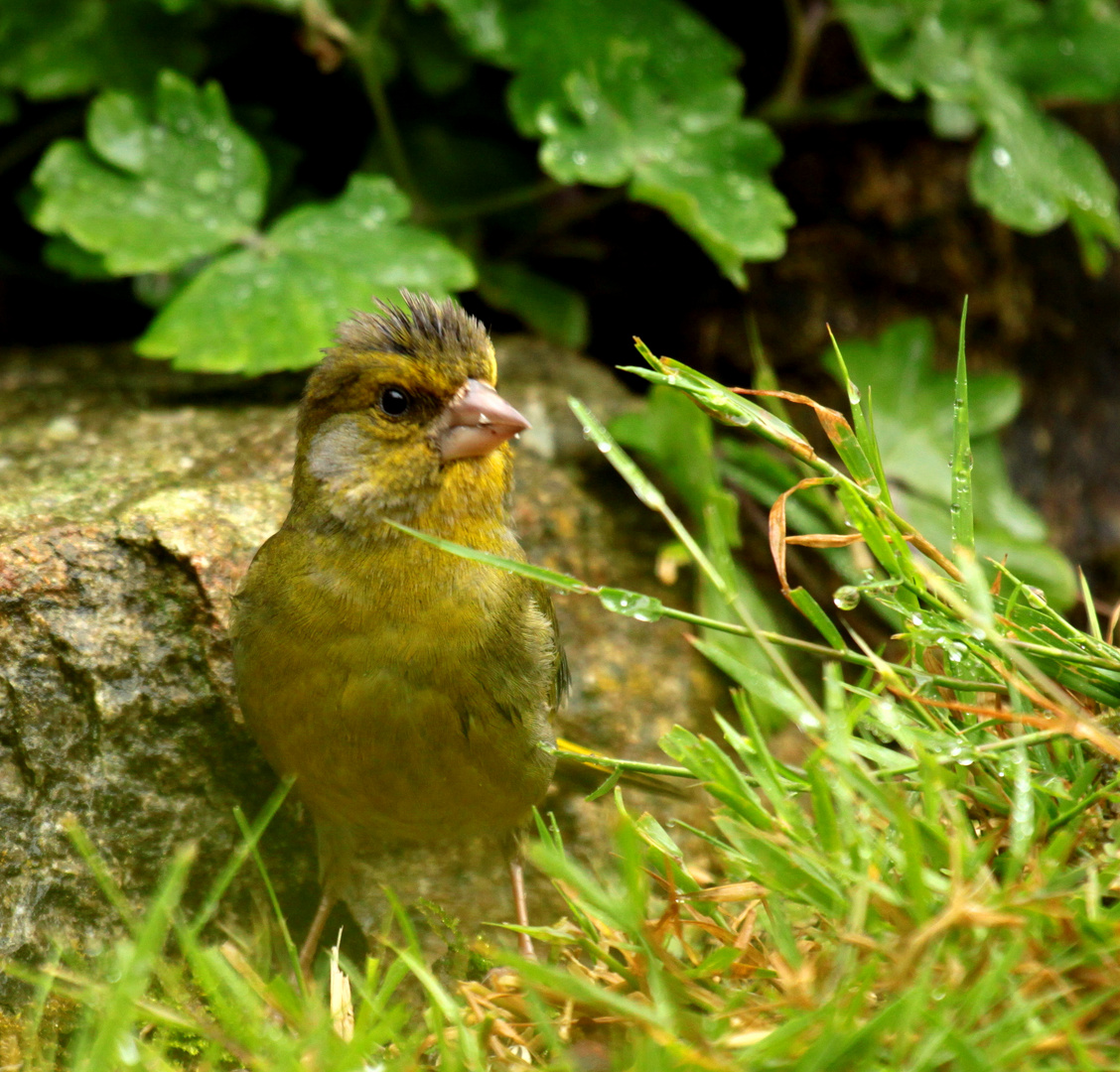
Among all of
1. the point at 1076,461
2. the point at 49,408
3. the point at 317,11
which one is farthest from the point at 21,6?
the point at 1076,461

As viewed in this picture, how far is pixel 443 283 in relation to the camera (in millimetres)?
3730

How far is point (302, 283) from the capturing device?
3.68 metres

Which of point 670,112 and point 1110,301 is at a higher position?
point 670,112

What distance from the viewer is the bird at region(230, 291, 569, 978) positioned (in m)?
2.66

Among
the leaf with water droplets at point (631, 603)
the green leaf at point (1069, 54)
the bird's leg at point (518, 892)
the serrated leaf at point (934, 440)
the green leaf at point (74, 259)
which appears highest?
the green leaf at point (1069, 54)

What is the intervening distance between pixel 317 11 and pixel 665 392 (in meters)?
1.60

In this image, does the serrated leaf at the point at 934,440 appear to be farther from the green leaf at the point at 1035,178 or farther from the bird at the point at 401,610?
the bird at the point at 401,610

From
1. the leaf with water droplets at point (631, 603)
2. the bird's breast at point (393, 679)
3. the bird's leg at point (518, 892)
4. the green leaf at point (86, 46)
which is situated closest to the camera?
the leaf with water droplets at point (631, 603)

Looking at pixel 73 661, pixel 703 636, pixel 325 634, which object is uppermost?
pixel 325 634

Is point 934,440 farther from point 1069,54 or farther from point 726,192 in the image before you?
point 1069,54

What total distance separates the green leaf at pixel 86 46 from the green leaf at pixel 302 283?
0.72 m

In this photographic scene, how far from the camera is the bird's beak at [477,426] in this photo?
9.10 ft

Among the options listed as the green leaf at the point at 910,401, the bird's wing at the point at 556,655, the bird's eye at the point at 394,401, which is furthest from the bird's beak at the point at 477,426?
the green leaf at the point at 910,401

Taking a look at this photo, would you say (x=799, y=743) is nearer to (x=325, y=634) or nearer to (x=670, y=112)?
(x=325, y=634)
